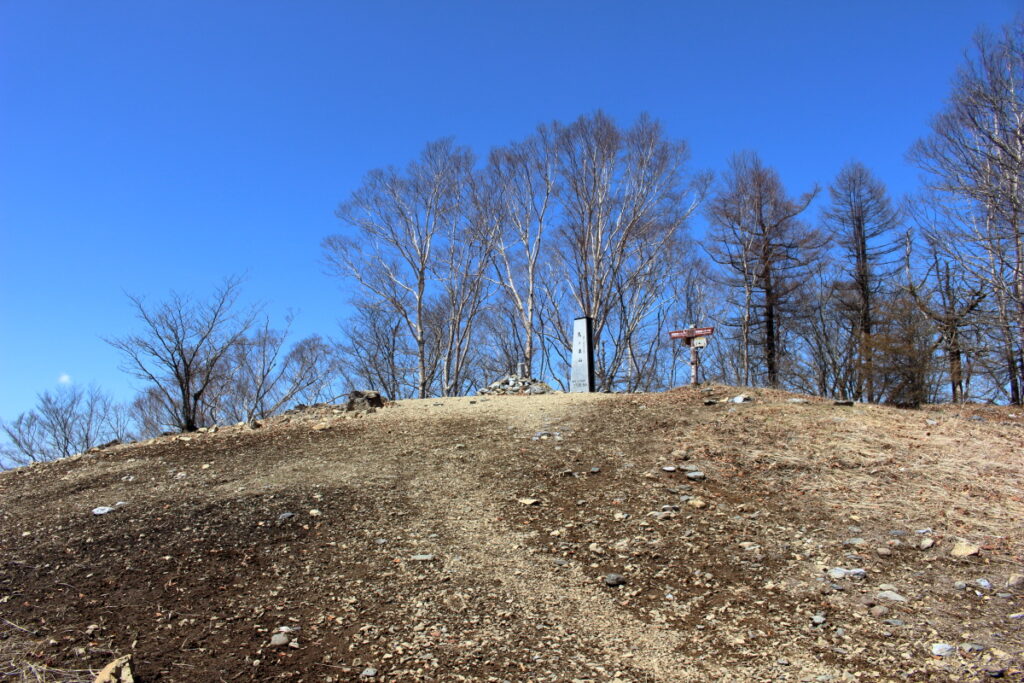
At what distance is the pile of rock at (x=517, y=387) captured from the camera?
1286 cm

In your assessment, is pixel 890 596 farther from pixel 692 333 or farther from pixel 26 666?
pixel 692 333

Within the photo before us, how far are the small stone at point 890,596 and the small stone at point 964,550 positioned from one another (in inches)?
35.0

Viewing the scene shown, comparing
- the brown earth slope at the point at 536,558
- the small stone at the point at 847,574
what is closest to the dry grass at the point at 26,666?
the brown earth slope at the point at 536,558

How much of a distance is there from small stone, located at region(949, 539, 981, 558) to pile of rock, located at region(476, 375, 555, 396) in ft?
28.4

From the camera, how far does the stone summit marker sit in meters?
12.6

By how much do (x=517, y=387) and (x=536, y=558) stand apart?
28.3ft

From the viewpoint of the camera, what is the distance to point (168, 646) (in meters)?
3.27

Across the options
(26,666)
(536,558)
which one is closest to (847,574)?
(536,558)

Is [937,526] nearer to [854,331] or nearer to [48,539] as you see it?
[48,539]

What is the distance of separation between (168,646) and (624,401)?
24.6 feet

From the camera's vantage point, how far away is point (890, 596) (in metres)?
3.86

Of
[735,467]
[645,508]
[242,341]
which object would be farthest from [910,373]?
[242,341]

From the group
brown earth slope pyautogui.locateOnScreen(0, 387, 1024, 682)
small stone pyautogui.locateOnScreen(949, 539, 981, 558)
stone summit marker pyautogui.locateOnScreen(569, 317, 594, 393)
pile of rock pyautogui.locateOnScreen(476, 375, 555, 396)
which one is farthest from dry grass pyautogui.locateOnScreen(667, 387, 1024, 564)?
pile of rock pyautogui.locateOnScreen(476, 375, 555, 396)

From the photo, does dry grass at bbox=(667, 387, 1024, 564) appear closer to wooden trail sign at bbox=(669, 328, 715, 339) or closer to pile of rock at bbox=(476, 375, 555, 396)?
wooden trail sign at bbox=(669, 328, 715, 339)
